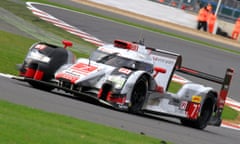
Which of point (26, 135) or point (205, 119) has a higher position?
point (26, 135)

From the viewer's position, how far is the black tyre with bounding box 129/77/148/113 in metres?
14.9

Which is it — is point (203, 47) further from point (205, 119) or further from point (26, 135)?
point (26, 135)

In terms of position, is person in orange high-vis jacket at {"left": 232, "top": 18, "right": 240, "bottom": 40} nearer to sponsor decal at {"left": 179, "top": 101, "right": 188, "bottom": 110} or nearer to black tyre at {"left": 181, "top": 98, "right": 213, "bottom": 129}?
black tyre at {"left": 181, "top": 98, "right": 213, "bottom": 129}

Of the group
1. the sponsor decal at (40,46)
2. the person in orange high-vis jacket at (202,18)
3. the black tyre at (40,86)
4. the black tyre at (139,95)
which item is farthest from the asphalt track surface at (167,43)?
the sponsor decal at (40,46)

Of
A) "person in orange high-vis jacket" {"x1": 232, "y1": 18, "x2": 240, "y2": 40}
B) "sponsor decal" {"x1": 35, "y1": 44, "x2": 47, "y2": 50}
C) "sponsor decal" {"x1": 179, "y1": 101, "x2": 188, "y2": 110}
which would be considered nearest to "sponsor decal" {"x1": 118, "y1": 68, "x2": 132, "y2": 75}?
"sponsor decal" {"x1": 35, "y1": 44, "x2": 47, "y2": 50}

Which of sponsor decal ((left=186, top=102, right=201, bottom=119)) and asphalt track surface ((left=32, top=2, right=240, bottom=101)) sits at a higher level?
sponsor decal ((left=186, top=102, right=201, bottom=119))

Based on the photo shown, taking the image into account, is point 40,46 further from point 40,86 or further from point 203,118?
point 203,118

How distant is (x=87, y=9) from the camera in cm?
3834

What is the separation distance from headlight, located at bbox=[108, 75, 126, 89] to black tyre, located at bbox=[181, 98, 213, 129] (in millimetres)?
2507

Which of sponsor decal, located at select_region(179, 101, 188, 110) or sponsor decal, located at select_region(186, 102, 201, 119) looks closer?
sponsor decal, located at select_region(179, 101, 188, 110)

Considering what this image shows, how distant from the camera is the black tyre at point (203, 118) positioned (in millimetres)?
16444

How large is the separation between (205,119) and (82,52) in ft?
23.5

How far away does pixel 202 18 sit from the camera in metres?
43.3

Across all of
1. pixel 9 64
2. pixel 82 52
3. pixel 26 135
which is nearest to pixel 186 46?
pixel 82 52
